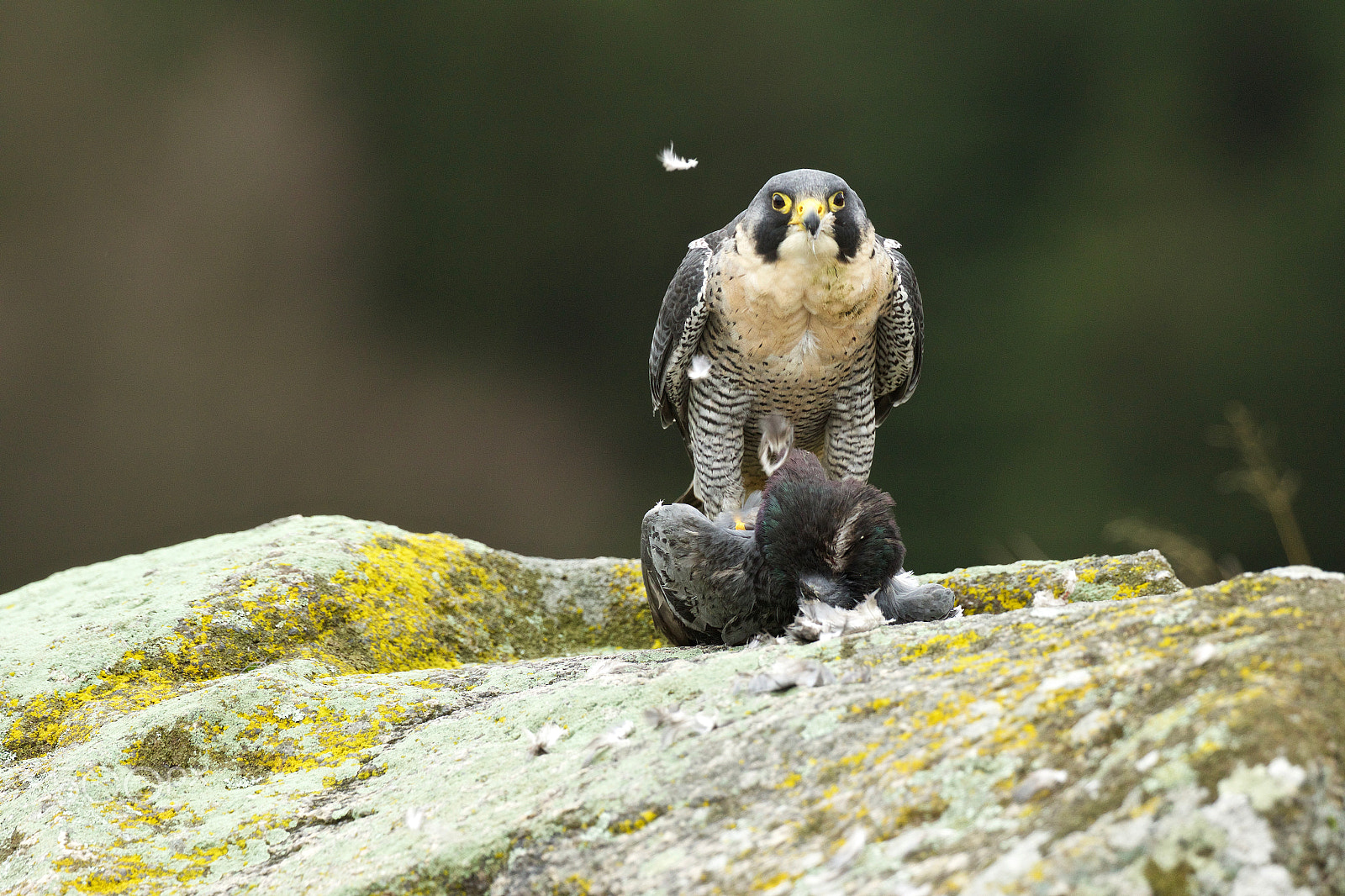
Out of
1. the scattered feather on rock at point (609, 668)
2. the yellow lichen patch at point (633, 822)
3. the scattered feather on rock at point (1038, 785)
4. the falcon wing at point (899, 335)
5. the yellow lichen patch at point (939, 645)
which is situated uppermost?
the falcon wing at point (899, 335)

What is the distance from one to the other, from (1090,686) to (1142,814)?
0.70 ft

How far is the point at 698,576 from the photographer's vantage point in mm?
2080

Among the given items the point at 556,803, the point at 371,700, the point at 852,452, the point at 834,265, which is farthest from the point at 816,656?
the point at 852,452

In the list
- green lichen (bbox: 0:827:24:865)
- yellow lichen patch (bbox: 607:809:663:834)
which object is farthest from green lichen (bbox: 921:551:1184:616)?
green lichen (bbox: 0:827:24:865)

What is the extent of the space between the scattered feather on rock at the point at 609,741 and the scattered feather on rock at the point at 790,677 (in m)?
0.14

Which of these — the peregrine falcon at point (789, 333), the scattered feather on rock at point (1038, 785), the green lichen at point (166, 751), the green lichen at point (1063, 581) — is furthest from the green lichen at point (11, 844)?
the peregrine falcon at point (789, 333)

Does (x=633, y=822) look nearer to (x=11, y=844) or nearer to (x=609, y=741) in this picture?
(x=609, y=741)

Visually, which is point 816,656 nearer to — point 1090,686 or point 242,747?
point 1090,686

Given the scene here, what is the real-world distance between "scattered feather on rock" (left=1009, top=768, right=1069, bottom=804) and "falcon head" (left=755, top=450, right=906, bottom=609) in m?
0.88

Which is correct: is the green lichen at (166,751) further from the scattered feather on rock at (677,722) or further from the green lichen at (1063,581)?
the green lichen at (1063,581)

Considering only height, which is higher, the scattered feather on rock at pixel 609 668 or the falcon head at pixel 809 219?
the falcon head at pixel 809 219

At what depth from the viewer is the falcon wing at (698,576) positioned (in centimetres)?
201

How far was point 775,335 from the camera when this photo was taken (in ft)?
9.07

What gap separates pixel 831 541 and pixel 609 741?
675 mm
